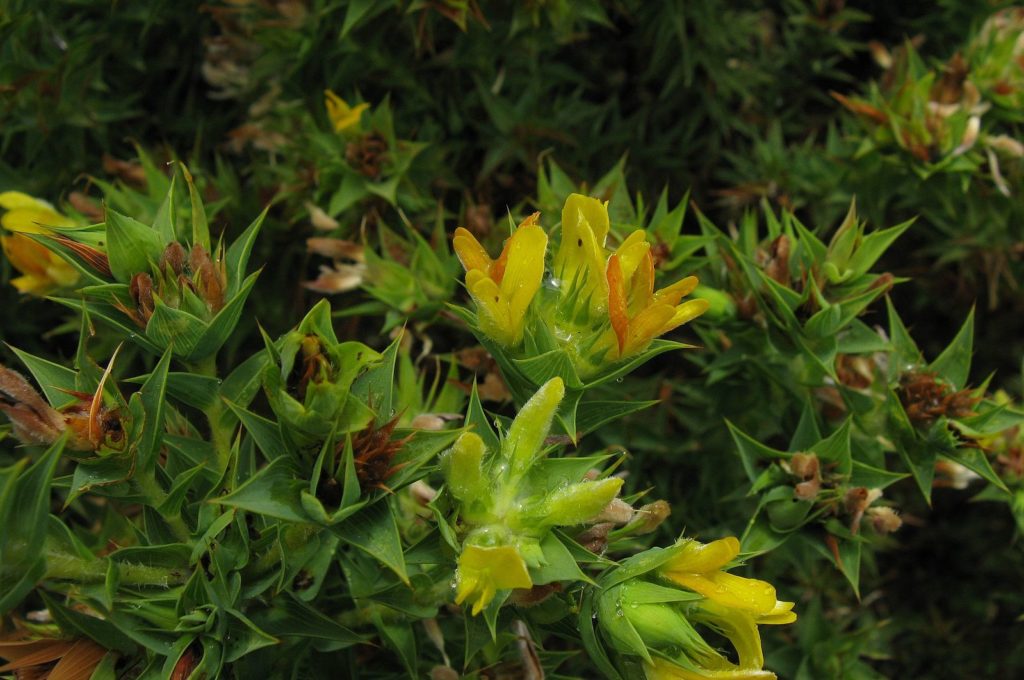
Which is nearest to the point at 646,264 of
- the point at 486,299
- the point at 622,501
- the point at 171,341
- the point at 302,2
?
the point at 486,299

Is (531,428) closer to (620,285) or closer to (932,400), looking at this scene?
(620,285)

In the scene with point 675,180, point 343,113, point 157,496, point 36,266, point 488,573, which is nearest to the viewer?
point 488,573

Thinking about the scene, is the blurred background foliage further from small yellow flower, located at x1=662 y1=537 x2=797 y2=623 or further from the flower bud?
the flower bud

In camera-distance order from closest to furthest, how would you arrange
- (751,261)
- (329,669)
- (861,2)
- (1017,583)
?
(329,669) → (751,261) → (1017,583) → (861,2)

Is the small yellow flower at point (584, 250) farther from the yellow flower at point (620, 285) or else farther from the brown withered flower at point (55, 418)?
the brown withered flower at point (55, 418)

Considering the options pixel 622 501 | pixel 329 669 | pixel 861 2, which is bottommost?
pixel 329 669

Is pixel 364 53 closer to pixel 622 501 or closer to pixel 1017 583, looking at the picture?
pixel 622 501

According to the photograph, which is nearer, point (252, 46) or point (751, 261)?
point (751, 261)

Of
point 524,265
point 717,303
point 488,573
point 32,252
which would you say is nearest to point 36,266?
point 32,252
